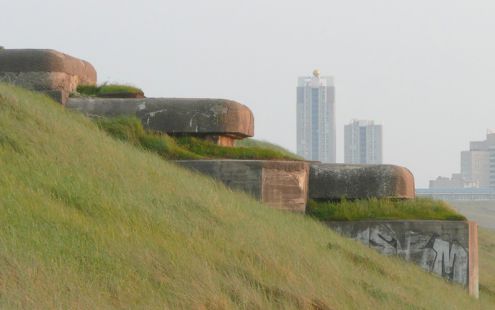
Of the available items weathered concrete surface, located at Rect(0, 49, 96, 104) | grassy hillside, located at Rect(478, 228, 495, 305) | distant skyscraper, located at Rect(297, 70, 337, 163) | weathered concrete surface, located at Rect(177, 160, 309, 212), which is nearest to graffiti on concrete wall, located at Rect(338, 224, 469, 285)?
grassy hillside, located at Rect(478, 228, 495, 305)

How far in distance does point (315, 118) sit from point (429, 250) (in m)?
96.1

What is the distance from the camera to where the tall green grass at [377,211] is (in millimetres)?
12070

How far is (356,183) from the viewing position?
12430 millimetres

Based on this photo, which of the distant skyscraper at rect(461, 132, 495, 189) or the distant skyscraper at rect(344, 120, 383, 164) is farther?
the distant skyscraper at rect(461, 132, 495, 189)

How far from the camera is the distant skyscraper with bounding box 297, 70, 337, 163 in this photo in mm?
105062

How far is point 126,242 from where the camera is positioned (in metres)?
6.91

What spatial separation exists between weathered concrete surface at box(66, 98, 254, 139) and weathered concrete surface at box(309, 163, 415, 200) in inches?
51.2

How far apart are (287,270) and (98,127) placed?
4225mm

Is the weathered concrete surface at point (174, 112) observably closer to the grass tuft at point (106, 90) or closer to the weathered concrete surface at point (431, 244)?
the grass tuft at point (106, 90)

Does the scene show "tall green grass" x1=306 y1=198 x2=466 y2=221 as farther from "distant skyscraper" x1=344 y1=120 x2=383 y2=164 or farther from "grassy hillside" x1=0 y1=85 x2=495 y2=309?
"distant skyscraper" x1=344 y1=120 x2=383 y2=164

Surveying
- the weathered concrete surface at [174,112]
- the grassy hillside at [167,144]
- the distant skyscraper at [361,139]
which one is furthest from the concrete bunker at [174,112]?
the distant skyscraper at [361,139]

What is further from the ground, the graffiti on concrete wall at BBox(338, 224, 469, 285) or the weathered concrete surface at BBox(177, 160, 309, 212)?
the weathered concrete surface at BBox(177, 160, 309, 212)

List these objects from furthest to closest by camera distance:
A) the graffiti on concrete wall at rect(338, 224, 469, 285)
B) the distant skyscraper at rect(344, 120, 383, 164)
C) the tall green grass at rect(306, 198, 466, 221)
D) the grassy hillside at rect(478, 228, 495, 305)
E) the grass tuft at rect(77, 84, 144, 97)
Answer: the distant skyscraper at rect(344, 120, 383, 164)
the grassy hillside at rect(478, 228, 495, 305)
the grass tuft at rect(77, 84, 144, 97)
the tall green grass at rect(306, 198, 466, 221)
the graffiti on concrete wall at rect(338, 224, 469, 285)

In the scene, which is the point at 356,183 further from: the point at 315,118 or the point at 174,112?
the point at 315,118
